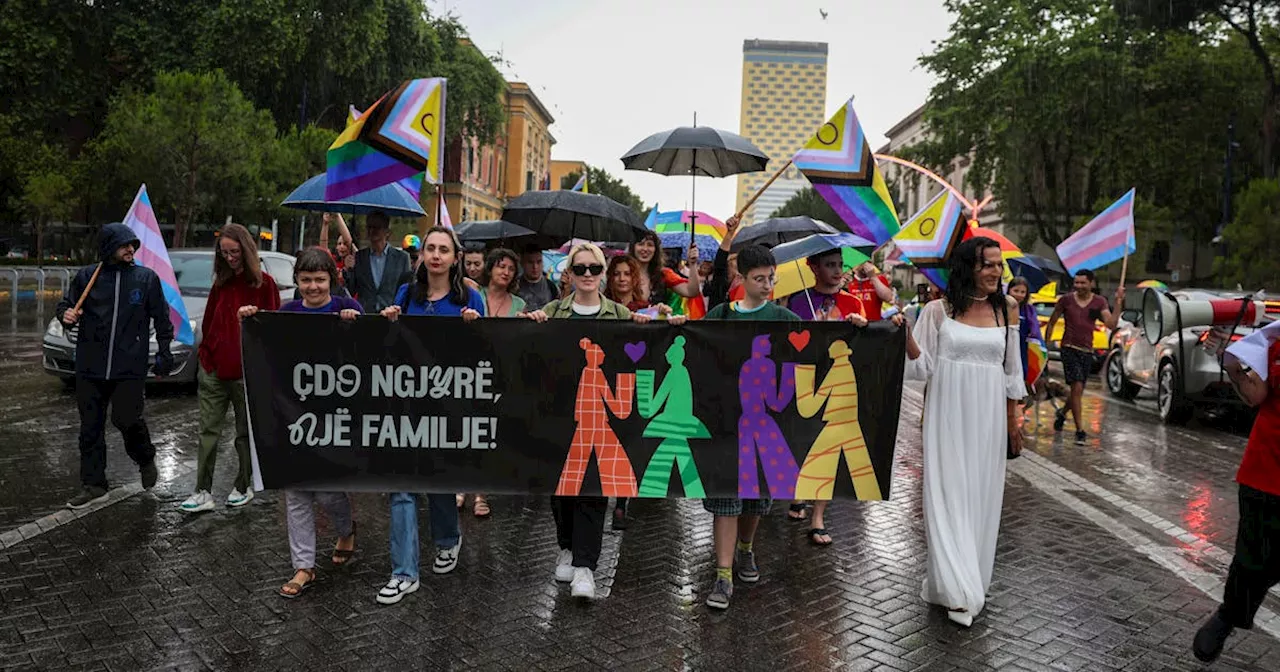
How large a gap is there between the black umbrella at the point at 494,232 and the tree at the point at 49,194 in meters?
21.4

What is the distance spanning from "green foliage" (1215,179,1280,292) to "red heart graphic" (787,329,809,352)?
27797 millimetres

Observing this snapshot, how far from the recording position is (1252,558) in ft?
13.5

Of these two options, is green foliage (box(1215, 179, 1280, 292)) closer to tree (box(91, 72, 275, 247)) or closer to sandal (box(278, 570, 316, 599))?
tree (box(91, 72, 275, 247))

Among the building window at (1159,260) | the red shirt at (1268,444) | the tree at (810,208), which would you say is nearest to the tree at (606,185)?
the tree at (810,208)

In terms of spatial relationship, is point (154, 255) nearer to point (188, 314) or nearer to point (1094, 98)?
point (188, 314)

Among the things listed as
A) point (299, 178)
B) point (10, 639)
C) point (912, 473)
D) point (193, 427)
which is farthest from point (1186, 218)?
point (10, 639)

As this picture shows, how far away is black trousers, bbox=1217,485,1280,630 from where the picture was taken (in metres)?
4.06

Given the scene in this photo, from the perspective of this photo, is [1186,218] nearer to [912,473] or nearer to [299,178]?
[299,178]

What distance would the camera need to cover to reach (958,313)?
192 inches

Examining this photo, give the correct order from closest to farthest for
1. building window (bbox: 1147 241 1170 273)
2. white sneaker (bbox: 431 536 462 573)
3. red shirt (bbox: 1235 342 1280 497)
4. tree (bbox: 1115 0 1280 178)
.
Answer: red shirt (bbox: 1235 342 1280 497) → white sneaker (bbox: 431 536 462 573) → tree (bbox: 1115 0 1280 178) → building window (bbox: 1147 241 1170 273)

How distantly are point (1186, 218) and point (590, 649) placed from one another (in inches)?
1682

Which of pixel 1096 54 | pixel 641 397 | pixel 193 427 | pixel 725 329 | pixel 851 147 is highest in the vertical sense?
pixel 1096 54

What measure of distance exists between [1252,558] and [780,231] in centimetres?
471

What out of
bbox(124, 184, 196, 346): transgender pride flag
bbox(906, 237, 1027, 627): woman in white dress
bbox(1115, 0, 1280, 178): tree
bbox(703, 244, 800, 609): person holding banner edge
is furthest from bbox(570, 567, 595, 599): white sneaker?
bbox(1115, 0, 1280, 178): tree
